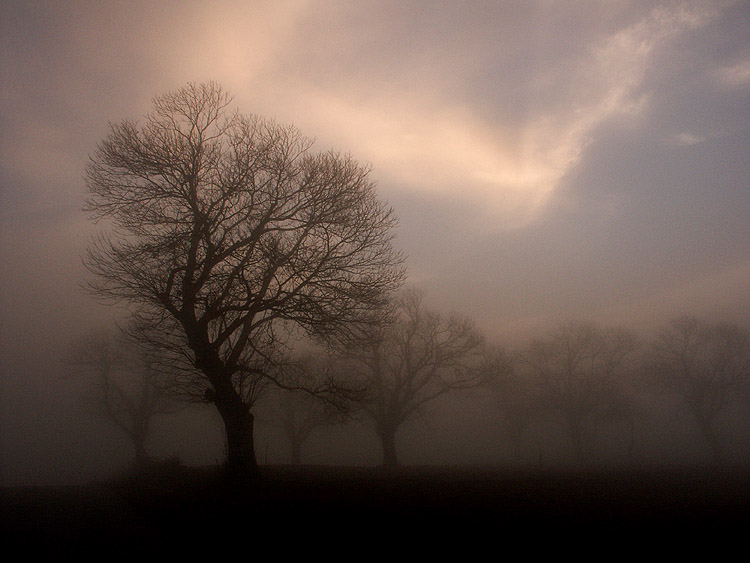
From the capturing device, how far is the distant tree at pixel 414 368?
30.5m

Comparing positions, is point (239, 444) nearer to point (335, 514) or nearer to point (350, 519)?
point (335, 514)

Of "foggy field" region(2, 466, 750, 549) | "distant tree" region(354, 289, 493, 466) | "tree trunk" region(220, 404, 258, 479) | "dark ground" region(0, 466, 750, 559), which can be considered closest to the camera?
"dark ground" region(0, 466, 750, 559)

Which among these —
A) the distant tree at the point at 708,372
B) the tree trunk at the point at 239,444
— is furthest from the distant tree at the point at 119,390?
the distant tree at the point at 708,372

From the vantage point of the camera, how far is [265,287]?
13977 mm

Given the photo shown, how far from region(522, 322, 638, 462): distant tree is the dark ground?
39001mm

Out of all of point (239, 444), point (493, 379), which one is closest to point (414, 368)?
point (493, 379)

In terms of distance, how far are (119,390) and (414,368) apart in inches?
945

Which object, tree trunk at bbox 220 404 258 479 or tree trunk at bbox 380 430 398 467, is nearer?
tree trunk at bbox 220 404 258 479

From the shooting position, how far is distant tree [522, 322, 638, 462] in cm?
4816

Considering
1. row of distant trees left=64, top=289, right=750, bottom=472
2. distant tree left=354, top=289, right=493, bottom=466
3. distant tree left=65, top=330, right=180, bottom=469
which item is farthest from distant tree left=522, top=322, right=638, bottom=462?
distant tree left=65, top=330, right=180, bottom=469

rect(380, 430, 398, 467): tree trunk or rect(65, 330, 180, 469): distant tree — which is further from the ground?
rect(65, 330, 180, 469): distant tree

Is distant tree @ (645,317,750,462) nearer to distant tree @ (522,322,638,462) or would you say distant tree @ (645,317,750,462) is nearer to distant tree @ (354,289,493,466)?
distant tree @ (522,322,638,462)

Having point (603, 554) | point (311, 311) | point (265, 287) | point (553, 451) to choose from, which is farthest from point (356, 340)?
point (553, 451)

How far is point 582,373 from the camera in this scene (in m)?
49.1
